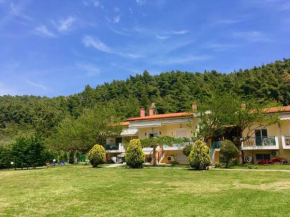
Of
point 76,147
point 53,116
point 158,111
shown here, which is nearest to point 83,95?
point 53,116

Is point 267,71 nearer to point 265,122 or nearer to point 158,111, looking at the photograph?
point 158,111

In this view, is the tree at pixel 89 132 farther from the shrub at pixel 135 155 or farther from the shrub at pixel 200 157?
the shrub at pixel 200 157

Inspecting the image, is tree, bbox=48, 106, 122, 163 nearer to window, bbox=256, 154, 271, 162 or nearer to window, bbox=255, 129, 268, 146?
window, bbox=255, 129, 268, 146

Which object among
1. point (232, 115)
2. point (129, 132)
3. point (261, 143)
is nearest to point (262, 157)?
point (261, 143)

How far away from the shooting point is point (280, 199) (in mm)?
8812

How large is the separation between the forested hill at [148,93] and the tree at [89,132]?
14.8 meters

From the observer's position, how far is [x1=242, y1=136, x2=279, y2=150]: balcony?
26250mm

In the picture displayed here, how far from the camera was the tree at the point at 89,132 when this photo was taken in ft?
118

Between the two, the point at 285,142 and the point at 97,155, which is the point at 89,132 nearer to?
the point at 97,155

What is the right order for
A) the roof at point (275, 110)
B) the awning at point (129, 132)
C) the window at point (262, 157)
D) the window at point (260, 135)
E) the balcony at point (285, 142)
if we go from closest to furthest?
the balcony at point (285, 142) < the roof at point (275, 110) < the window at point (260, 135) < the window at point (262, 157) < the awning at point (129, 132)

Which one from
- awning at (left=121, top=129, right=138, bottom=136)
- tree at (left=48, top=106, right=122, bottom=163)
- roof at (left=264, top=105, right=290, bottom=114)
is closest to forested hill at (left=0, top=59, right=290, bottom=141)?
awning at (left=121, top=129, right=138, bottom=136)

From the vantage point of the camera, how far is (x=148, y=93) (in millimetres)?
71438

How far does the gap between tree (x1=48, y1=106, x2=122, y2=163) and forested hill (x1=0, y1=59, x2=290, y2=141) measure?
48.6ft

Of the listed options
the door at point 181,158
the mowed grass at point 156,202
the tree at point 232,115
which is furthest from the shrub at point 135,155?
the mowed grass at point 156,202
